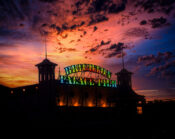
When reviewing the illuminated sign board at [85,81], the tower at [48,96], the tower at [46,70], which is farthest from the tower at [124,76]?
the tower at [48,96]

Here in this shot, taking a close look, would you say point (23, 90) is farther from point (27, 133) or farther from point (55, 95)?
point (27, 133)

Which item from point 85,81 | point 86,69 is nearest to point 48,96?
point 85,81

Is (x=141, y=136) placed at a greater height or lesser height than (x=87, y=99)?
lesser

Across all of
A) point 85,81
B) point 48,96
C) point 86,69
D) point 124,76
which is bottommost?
point 48,96

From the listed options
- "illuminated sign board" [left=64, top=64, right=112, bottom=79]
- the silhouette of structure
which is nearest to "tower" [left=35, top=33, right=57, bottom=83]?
the silhouette of structure

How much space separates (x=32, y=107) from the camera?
32594mm

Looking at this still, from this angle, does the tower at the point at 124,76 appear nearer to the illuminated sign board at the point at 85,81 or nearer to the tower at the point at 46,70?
the illuminated sign board at the point at 85,81

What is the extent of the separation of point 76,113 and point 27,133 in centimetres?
1059

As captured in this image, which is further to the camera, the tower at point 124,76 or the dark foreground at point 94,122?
the tower at point 124,76

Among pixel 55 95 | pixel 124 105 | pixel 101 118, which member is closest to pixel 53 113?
pixel 55 95

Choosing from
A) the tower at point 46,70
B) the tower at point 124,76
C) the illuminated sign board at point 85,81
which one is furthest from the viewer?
the tower at point 124,76

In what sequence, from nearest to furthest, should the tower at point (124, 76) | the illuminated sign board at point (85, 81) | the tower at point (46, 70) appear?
the illuminated sign board at point (85, 81), the tower at point (46, 70), the tower at point (124, 76)

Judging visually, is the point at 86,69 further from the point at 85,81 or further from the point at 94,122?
the point at 94,122

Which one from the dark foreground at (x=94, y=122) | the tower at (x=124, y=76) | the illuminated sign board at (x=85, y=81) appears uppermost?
the tower at (x=124, y=76)
